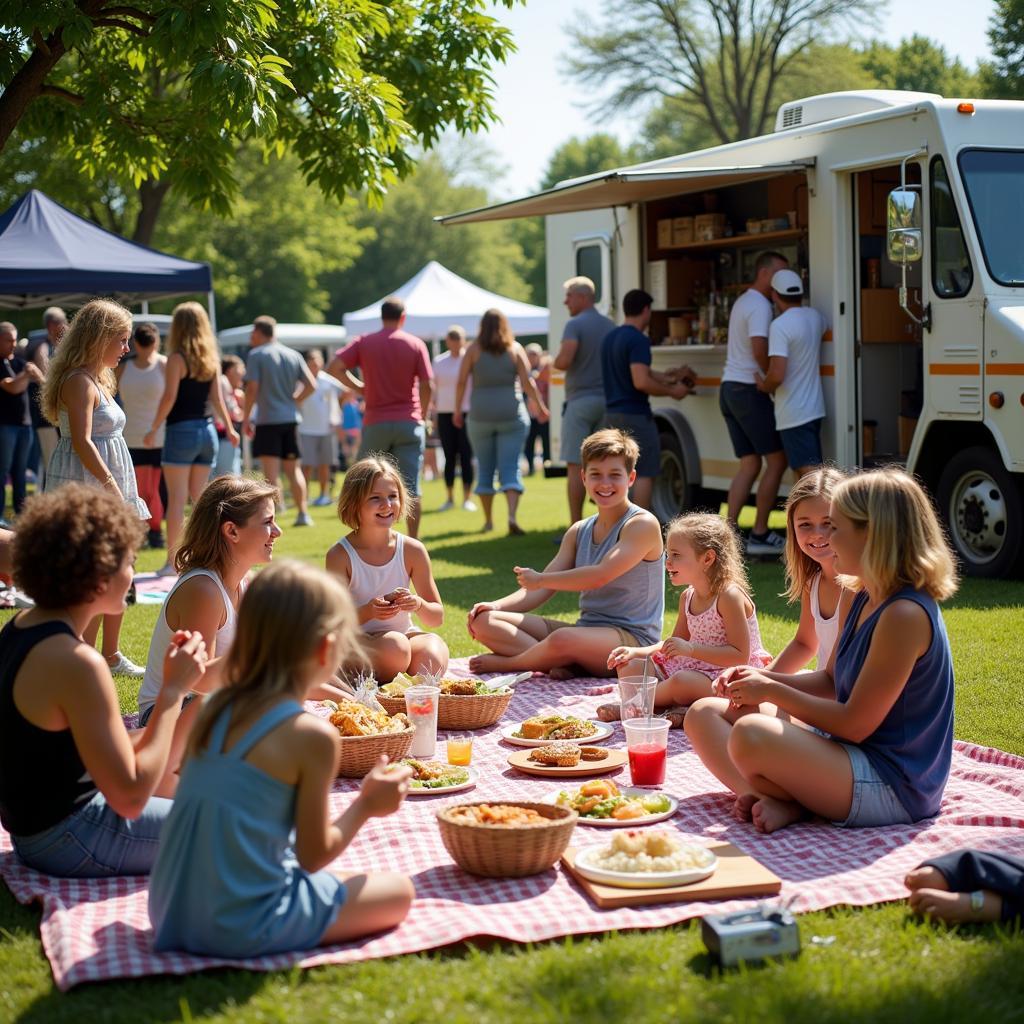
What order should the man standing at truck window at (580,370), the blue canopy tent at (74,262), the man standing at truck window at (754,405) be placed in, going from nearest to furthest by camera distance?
the man standing at truck window at (754,405) < the man standing at truck window at (580,370) < the blue canopy tent at (74,262)

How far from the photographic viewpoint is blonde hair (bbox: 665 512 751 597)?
546 centimetres

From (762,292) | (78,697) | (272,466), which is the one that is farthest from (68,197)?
(78,697)

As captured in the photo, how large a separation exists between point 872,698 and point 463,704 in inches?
80.0

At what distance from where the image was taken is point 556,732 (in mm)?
5199

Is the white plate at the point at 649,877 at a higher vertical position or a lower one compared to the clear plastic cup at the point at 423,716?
lower

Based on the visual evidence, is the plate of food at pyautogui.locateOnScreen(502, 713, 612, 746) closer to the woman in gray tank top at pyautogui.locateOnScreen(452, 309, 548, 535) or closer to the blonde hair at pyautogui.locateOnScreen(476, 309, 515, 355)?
the woman in gray tank top at pyautogui.locateOnScreen(452, 309, 548, 535)

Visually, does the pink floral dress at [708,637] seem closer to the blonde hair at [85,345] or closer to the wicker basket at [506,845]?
the wicker basket at [506,845]

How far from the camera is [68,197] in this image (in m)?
26.9

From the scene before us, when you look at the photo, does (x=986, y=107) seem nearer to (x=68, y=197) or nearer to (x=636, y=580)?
(x=636, y=580)

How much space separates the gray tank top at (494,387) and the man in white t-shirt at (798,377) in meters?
3.09

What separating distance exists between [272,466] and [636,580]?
8.07 metres

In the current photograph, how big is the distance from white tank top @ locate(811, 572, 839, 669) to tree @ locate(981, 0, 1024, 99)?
993 inches

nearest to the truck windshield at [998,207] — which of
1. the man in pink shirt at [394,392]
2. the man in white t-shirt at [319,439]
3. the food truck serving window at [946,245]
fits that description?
the food truck serving window at [946,245]

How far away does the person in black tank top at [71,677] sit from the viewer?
11.2 feet
